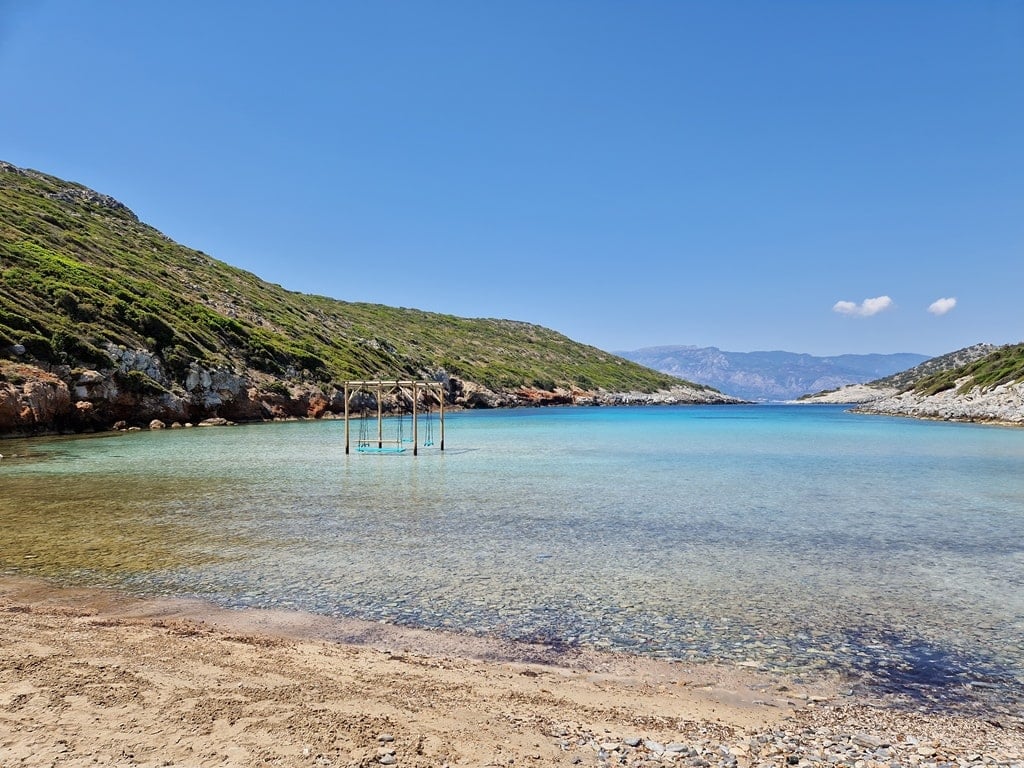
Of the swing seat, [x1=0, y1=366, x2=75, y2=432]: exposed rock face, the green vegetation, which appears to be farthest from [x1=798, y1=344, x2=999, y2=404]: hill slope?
[x1=0, y1=366, x2=75, y2=432]: exposed rock face

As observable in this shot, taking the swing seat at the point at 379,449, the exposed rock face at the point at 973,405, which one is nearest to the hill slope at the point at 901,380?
the exposed rock face at the point at 973,405

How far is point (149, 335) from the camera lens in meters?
47.1

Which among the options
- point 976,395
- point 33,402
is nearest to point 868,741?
point 33,402

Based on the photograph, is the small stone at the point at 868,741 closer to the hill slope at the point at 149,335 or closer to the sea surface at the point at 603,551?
the sea surface at the point at 603,551

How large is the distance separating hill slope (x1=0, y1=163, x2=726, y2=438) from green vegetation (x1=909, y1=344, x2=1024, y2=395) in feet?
200

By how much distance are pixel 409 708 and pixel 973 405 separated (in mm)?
67406

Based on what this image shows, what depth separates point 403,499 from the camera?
58.1 ft

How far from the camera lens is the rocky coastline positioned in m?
33.5

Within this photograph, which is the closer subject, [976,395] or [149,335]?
[149,335]

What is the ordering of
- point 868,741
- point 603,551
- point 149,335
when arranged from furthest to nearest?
point 149,335 → point 603,551 → point 868,741

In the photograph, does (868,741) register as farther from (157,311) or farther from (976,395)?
(976,395)

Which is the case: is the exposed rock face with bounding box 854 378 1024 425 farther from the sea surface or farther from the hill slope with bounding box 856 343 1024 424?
the sea surface

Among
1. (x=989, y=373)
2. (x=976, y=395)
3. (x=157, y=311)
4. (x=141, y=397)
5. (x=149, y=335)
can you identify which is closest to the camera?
(x=141, y=397)

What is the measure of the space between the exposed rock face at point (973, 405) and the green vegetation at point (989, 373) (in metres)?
0.96
